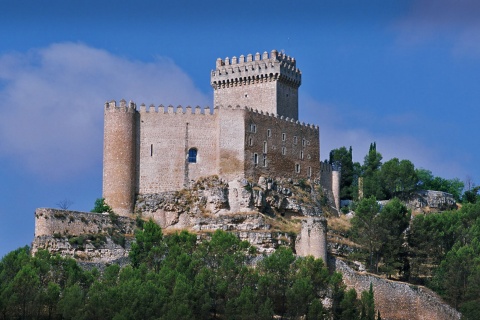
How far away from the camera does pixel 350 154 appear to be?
321ft

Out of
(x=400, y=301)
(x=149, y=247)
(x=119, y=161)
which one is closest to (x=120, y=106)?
(x=119, y=161)

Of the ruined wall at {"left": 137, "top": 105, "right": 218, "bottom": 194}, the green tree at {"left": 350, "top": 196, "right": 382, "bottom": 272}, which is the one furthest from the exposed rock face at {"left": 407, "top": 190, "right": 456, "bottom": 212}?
the ruined wall at {"left": 137, "top": 105, "right": 218, "bottom": 194}

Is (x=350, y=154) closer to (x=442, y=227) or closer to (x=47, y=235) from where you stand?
(x=442, y=227)

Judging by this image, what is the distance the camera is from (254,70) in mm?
88625

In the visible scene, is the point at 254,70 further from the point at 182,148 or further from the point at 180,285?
the point at 180,285

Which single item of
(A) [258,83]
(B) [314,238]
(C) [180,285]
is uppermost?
(A) [258,83]

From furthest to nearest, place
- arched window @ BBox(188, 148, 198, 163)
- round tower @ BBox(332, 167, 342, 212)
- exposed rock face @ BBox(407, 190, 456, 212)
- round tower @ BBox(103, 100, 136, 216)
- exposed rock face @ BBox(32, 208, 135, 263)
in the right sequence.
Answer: exposed rock face @ BBox(407, 190, 456, 212) → round tower @ BBox(332, 167, 342, 212) → arched window @ BBox(188, 148, 198, 163) → round tower @ BBox(103, 100, 136, 216) → exposed rock face @ BBox(32, 208, 135, 263)

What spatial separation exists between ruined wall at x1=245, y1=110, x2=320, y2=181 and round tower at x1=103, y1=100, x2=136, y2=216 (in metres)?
7.35

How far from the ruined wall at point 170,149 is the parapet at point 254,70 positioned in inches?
278

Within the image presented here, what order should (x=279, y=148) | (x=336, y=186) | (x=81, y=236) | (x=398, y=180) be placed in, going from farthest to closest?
(x=398, y=180) < (x=336, y=186) < (x=279, y=148) < (x=81, y=236)

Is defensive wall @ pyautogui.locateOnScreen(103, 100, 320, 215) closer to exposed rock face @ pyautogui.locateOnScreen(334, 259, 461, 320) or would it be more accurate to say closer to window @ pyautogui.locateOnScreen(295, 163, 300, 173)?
window @ pyautogui.locateOnScreen(295, 163, 300, 173)

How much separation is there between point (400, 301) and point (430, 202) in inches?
891

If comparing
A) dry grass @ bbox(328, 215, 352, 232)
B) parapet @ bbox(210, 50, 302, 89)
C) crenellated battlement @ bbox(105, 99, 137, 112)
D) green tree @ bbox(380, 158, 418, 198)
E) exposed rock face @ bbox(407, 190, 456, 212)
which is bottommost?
dry grass @ bbox(328, 215, 352, 232)

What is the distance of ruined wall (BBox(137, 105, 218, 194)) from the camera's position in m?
82.5
